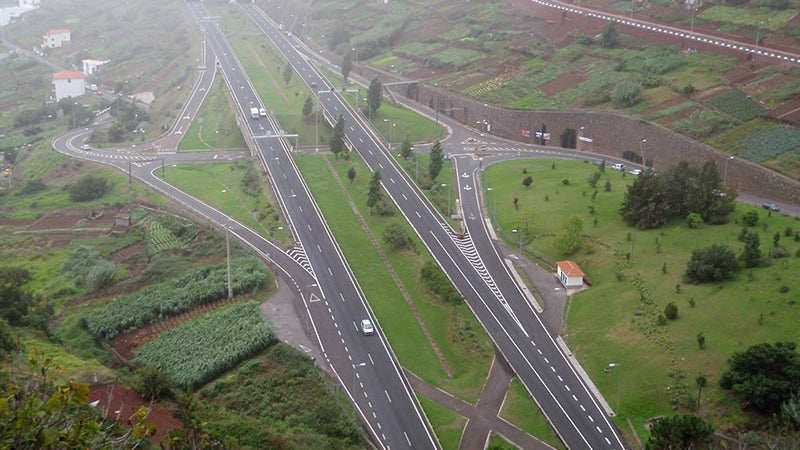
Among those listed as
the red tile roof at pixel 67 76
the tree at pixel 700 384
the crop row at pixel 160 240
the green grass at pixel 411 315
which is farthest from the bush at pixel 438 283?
the red tile roof at pixel 67 76

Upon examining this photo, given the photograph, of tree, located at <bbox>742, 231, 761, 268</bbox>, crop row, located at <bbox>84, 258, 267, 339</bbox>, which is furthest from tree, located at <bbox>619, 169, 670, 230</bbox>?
crop row, located at <bbox>84, 258, 267, 339</bbox>

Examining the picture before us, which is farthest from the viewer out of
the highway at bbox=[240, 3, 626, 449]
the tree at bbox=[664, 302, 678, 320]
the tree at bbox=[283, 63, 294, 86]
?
the tree at bbox=[283, 63, 294, 86]

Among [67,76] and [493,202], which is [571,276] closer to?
[493,202]

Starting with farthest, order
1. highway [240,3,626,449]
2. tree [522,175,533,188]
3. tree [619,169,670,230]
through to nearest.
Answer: tree [522,175,533,188] → tree [619,169,670,230] → highway [240,3,626,449]

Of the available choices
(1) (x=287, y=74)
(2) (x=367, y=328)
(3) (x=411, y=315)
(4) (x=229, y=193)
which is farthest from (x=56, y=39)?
(2) (x=367, y=328)

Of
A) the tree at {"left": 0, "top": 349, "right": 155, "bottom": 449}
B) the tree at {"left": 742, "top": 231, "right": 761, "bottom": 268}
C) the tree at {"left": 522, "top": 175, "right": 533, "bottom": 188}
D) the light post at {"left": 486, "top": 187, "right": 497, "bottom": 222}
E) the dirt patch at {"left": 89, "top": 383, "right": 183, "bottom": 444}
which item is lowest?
the light post at {"left": 486, "top": 187, "right": 497, "bottom": 222}

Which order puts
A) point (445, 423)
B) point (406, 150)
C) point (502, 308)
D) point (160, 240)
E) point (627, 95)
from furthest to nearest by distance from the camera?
point (627, 95) → point (406, 150) → point (160, 240) → point (502, 308) → point (445, 423)

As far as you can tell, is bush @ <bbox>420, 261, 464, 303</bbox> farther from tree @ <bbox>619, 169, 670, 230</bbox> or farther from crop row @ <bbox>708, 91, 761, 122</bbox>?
crop row @ <bbox>708, 91, 761, 122</bbox>

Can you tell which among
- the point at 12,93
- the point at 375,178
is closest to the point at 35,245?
the point at 375,178
